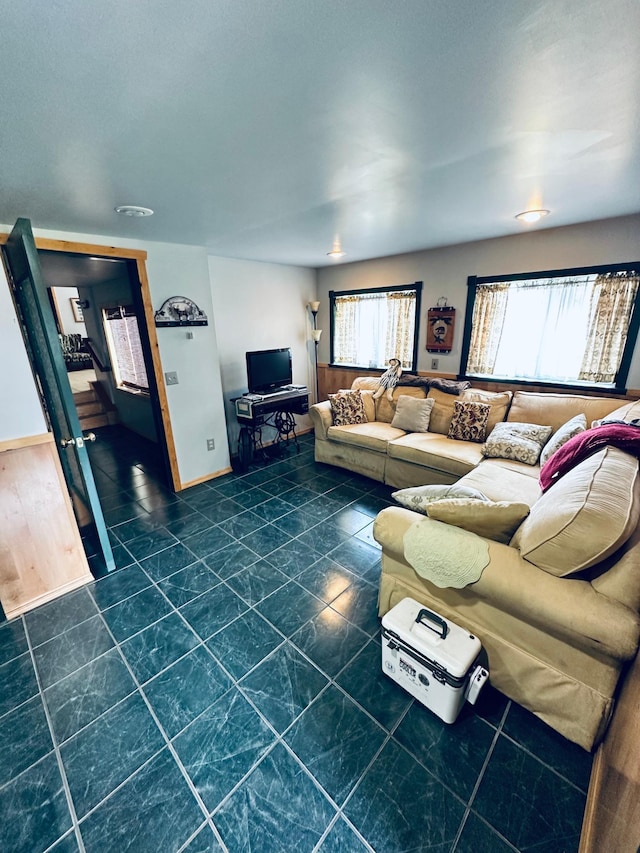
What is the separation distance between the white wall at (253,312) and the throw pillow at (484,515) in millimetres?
3139

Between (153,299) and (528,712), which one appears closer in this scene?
(528,712)

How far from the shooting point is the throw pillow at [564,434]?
254 centimetres

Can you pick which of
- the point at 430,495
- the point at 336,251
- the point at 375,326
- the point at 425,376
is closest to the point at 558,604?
the point at 430,495

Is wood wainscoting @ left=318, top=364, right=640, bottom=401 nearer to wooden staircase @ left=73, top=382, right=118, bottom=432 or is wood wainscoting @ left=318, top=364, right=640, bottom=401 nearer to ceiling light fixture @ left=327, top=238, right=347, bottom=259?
ceiling light fixture @ left=327, top=238, right=347, bottom=259

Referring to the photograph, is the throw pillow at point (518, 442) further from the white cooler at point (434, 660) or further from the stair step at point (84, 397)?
the stair step at point (84, 397)

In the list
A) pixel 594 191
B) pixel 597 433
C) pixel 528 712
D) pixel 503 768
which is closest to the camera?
pixel 503 768

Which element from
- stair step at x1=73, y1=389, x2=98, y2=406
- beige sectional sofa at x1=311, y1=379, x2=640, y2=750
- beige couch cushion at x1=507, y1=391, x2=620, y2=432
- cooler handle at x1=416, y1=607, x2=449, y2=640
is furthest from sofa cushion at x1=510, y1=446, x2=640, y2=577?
stair step at x1=73, y1=389, x2=98, y2=406

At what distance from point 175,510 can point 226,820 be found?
234 centimetres

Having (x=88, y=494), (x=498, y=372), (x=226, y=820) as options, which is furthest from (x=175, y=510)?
(x=498, y=372)

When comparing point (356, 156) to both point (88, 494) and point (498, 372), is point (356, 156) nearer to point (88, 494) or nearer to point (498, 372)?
point (88, 494)

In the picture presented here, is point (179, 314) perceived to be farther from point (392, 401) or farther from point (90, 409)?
point (90, 409)

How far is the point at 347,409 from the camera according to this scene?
3.94 metres

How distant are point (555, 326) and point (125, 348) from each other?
5.40 metres

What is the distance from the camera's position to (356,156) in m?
1.58
